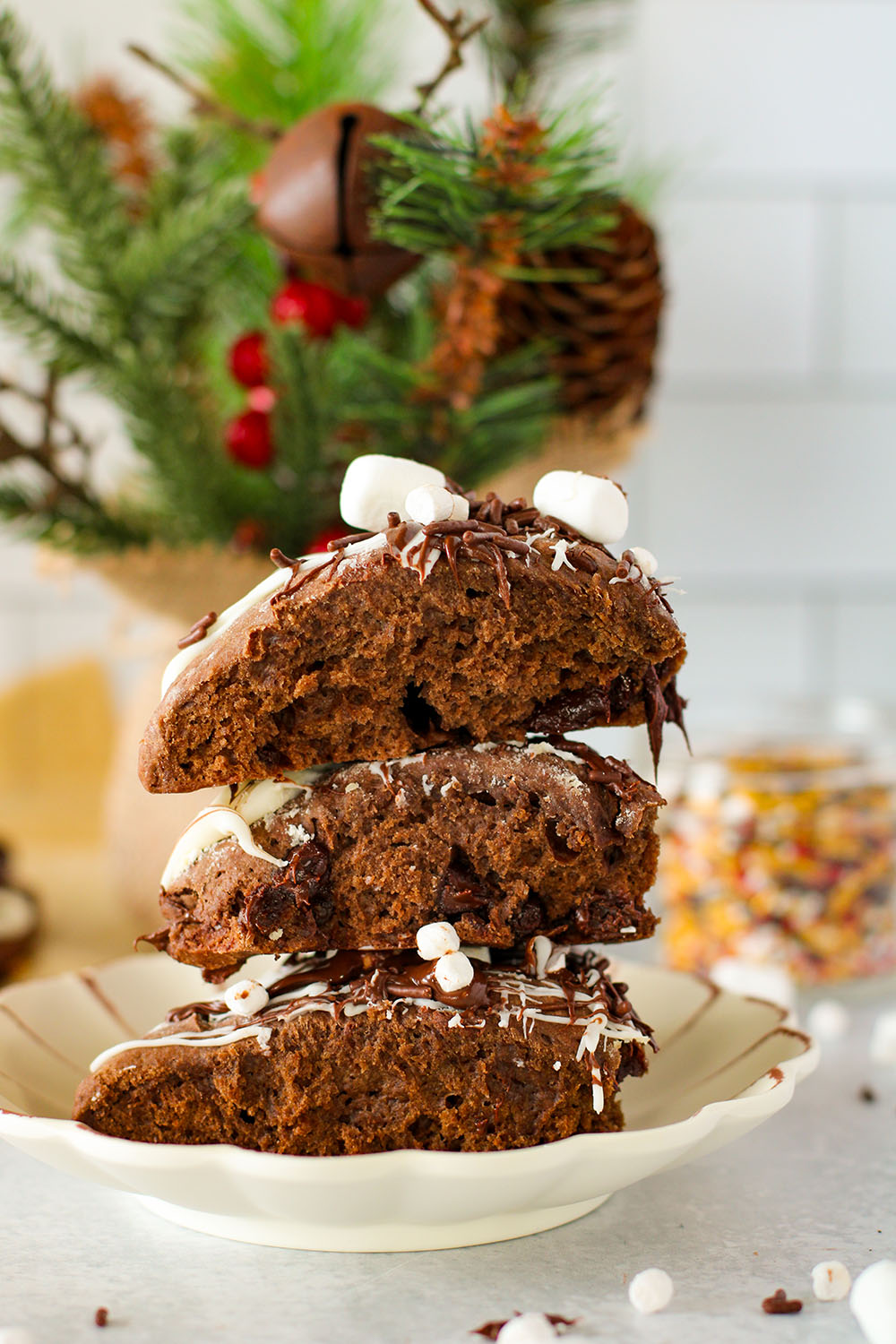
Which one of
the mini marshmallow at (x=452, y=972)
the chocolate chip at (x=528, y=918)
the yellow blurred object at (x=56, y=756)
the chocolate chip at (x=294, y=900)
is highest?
the chocolate chip at (x=294, y=900)

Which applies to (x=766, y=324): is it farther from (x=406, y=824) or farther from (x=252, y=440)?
(x=406, y=824)

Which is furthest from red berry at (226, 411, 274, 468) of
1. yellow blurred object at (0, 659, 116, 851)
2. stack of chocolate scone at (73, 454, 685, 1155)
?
yellow blurred object at (0, 659, 116, 851)

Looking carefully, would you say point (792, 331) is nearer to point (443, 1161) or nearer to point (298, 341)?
point (298, 341)

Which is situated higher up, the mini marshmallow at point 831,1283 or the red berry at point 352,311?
the red berry at point 352,311

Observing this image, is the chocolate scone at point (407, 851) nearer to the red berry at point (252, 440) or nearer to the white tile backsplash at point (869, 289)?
the red berry at point (252, 440)

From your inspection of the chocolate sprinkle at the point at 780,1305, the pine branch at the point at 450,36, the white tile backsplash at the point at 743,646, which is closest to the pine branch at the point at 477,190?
the pine branch at the point at 450,36

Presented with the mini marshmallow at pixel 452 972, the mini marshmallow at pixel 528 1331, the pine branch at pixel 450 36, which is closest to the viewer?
the mini marshmallow at pixel 528 1331

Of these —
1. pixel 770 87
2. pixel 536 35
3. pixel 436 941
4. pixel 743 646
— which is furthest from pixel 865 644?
pixel 436 941
